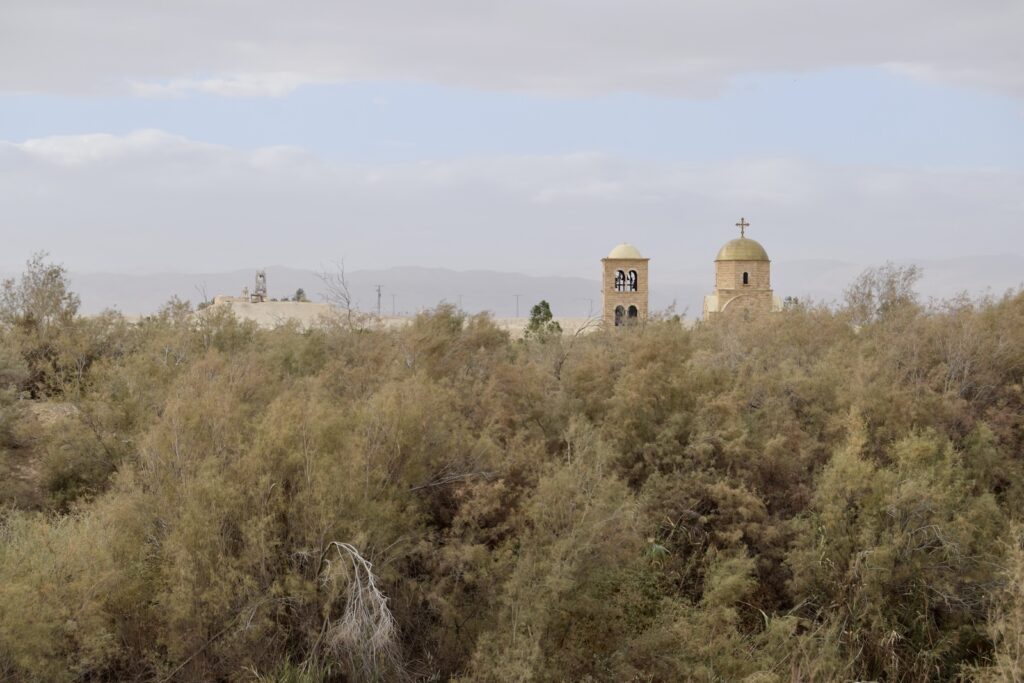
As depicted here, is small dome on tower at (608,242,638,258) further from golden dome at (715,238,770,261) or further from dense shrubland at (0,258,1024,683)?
dense shrubland at (0,258,1024,683)

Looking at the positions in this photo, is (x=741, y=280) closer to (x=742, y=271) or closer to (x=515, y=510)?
(x=742, y=271)

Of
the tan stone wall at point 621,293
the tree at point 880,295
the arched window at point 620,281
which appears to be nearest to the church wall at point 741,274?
the tan stone wall at point 621,293

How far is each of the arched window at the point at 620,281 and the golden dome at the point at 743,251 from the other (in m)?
5.09

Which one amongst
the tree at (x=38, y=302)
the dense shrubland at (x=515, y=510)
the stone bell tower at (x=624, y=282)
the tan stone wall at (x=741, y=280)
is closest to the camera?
the dense shrubland at (x=515, y=510)

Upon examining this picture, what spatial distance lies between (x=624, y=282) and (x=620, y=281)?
243 millimetres

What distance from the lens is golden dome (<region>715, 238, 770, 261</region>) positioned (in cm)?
5166

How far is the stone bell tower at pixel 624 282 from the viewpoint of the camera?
5331 cm

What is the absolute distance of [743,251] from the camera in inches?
2039

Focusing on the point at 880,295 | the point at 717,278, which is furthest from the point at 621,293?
the point at 880,295

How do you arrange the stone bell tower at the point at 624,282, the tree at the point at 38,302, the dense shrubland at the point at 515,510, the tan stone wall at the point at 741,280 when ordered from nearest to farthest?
the dense shrubland at the point at 515,510 < the tree at the point at 38,302 < the tan stone wall at the point at 741,280 < the stone bell tower at the point at 624,282

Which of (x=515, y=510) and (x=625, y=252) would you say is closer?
(x=515, y=510)

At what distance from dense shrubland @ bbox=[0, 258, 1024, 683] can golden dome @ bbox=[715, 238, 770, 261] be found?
30548mm

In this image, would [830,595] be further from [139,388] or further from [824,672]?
[139,388]

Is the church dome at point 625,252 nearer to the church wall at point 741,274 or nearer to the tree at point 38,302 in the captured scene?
the church wall at point 741,274
